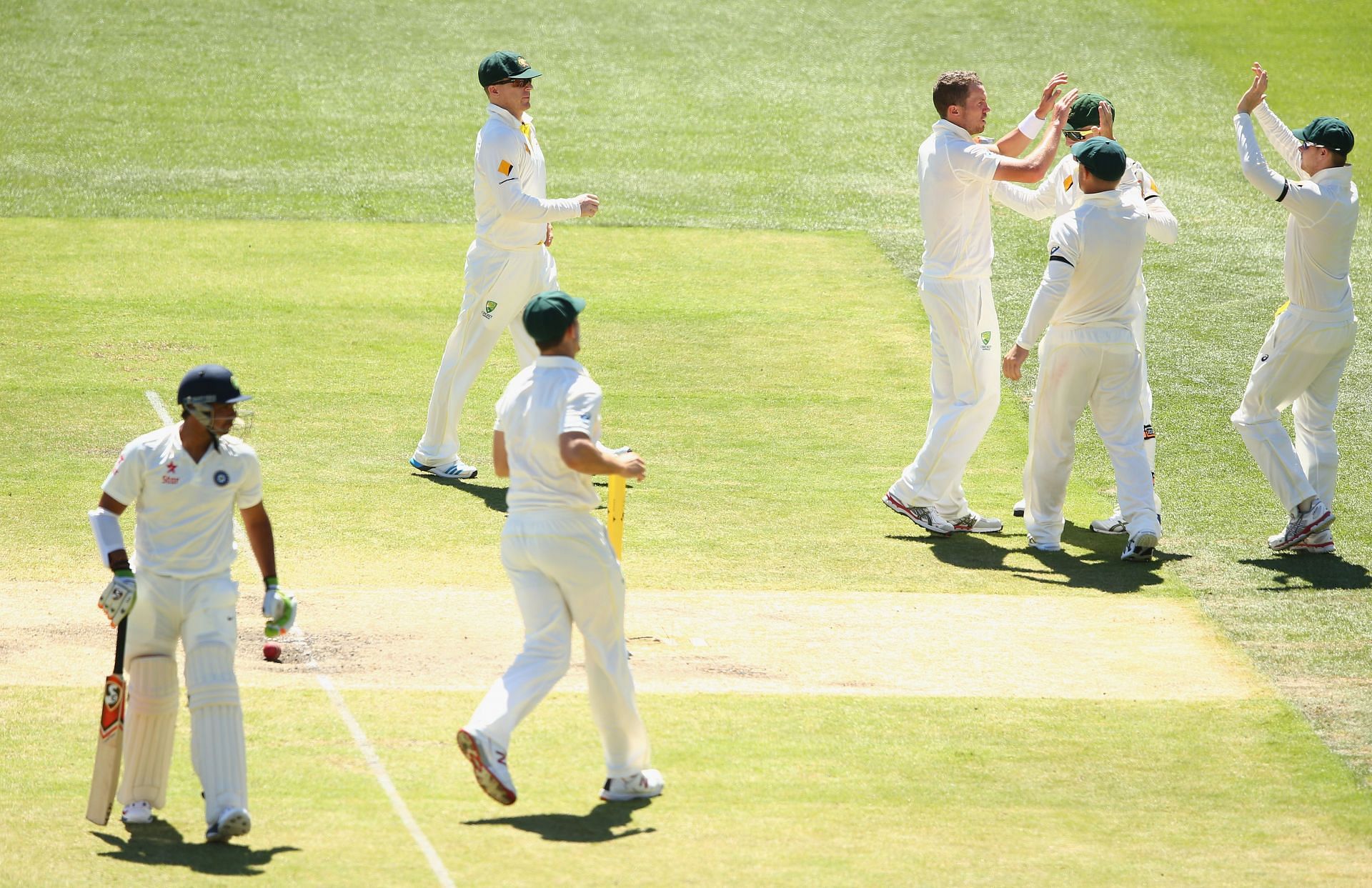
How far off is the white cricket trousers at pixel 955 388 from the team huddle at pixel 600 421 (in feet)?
0.05

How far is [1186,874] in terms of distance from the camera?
250 inches

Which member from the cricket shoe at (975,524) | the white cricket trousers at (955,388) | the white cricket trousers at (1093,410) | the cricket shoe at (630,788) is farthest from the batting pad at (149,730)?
the white cricket trousers at (1093,410)

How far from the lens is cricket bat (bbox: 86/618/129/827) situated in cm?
645

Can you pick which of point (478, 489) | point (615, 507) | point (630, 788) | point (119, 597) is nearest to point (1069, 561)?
point (615, 507)

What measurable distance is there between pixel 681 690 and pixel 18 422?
6.69 meters

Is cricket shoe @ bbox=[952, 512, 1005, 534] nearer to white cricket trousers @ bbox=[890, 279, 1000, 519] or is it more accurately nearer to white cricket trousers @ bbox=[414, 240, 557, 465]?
white cricket trousers @ bbox=[890, 279, 1000, 519]

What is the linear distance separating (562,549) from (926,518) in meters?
4.62

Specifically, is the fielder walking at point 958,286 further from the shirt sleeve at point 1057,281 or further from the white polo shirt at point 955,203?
the shirt sleeve at point 1057,281

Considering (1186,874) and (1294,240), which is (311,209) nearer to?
(1294,240)

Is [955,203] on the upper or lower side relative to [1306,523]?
upper

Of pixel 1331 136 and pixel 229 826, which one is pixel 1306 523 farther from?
pixel 229 826

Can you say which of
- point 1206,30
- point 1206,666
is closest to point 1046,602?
point 1206,666

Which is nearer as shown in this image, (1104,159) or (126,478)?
(126,478)

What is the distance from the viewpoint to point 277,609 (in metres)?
6.78
